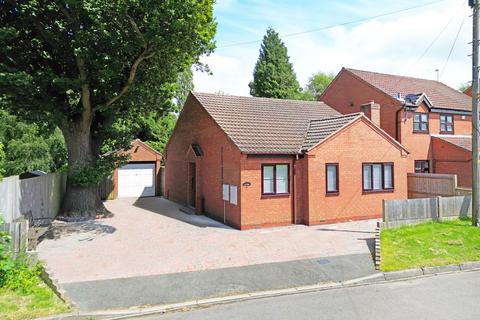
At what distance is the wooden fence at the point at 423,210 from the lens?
13.5 meters

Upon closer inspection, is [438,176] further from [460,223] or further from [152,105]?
[152,105]

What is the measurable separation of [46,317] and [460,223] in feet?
48.0

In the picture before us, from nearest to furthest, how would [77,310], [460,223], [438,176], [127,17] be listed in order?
[77,310], [127,17], [460,223], [438,176]

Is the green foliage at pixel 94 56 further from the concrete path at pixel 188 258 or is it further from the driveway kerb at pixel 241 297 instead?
the driveway kerb at pixel 241 297

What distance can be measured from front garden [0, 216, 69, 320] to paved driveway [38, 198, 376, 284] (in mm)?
823

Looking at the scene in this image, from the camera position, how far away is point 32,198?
13352 millimetres

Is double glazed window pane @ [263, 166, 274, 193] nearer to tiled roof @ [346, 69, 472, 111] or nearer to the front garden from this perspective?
the front garden

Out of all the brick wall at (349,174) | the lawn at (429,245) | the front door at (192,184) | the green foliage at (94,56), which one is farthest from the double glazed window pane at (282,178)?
the front door at (192,184)

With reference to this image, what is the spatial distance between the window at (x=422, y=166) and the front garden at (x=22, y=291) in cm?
2283

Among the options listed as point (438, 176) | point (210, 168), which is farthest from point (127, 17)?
point (438, 176)

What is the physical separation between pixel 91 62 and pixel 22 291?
385 inches

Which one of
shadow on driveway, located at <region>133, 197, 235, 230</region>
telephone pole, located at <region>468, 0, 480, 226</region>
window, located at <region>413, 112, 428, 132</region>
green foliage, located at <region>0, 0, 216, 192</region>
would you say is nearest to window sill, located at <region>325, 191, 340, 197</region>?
shadow on driveway, located at <region>133, 197, 235, 230</region>

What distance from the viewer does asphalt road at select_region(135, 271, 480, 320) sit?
269 inches

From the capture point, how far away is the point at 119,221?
1716 cm
